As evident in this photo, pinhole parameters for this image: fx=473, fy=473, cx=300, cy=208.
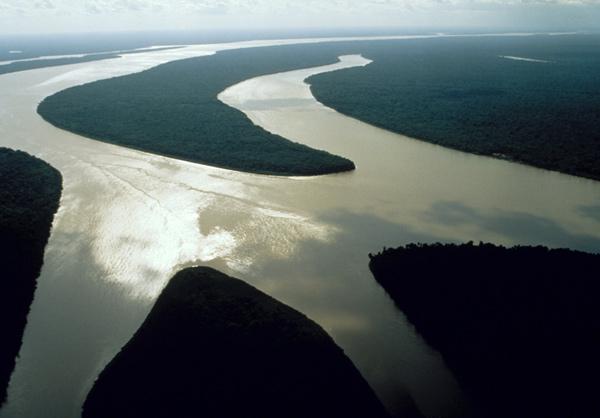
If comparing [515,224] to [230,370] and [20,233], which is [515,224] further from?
[20,233]

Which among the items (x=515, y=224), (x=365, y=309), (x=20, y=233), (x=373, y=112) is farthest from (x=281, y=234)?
(x=373, y=112)

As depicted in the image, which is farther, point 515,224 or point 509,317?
point 515,224

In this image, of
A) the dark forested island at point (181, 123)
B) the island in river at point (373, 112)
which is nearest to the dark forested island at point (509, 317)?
the island in river at point (373, 112)

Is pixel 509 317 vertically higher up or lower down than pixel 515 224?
higher up

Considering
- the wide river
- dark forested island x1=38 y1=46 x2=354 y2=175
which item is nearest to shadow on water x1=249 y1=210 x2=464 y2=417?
the wide river

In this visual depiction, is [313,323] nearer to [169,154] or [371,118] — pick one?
[169,154]

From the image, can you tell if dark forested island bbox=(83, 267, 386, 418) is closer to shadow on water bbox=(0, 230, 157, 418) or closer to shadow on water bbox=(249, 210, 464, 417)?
shadow on water bbox=(0, 230, 157, 418)

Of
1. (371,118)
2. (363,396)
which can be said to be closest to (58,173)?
(363,396)
